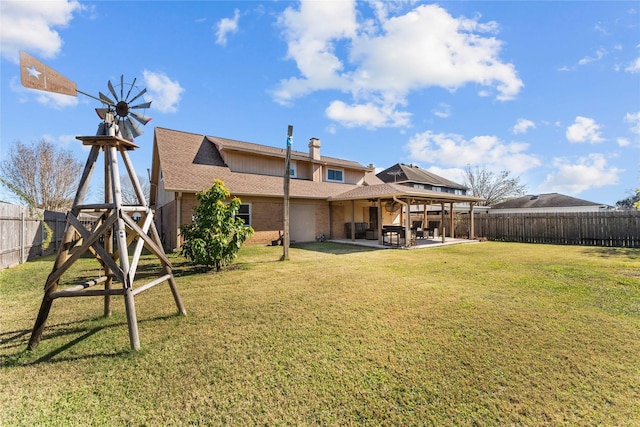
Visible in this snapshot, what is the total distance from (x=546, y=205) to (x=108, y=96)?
42617mm

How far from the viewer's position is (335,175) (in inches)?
802

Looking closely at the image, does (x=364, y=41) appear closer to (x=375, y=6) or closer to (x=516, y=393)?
(x=375, y=6)

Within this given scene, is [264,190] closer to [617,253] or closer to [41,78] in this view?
[41,78]

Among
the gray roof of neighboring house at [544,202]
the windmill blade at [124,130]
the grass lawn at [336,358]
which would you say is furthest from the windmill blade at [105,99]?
the gray roof of neighboring house at [544,202]

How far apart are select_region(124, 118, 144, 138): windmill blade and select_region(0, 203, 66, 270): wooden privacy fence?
7050mm

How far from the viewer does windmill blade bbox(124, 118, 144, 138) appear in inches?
205

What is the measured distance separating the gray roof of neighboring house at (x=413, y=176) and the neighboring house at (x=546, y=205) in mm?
7153

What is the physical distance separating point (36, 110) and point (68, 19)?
6.55 metres

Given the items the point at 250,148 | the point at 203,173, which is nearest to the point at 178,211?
the point at 203,173

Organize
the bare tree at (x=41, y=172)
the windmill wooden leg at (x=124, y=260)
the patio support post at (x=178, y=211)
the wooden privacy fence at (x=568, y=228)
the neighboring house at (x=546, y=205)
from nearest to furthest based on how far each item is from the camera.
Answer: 1. the windmill wooden leg at (x=124, y=260)
2. the patio support post at (x=178, y=211)
3. the wooden privacy fence at (x=568, y=228)
4. the bare tree at (x=41, y=172)
5. the neighboring house at (x=546, y=205)

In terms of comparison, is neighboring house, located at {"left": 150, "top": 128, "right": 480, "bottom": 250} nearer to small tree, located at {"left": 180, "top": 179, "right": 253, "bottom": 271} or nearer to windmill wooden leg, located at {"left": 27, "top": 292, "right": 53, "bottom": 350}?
small tree, located at {"left": 180, "top": 179, "right": 253, "bottom": 271}

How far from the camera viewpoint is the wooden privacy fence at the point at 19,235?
8.43 metres

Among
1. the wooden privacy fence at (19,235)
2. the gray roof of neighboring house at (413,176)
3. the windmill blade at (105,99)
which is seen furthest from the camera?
the gray roof of neighboring house at (413,176)

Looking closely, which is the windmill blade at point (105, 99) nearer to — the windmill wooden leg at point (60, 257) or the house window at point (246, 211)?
the windmill wooden leg at point (60, 257)
